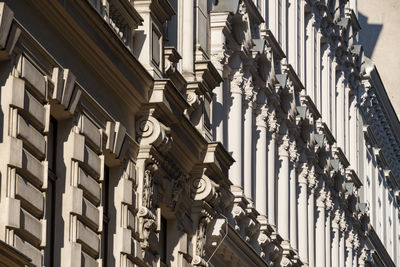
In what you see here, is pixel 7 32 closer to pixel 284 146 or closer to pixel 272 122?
pixel 272 122

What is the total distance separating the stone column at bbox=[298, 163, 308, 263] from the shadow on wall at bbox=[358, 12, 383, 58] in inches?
1638

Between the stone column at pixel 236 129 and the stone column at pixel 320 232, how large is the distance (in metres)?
12.1

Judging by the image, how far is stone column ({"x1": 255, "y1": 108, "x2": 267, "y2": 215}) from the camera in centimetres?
4301

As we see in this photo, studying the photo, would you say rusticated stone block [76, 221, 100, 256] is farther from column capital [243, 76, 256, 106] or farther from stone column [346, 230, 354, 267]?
stone column [346, 230, 354, 267]

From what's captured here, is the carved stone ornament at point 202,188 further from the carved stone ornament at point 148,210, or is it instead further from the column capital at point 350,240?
the column capital at point 350,240

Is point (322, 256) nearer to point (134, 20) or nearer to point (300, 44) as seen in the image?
point (300, 44)

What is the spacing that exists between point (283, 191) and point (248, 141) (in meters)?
4.73

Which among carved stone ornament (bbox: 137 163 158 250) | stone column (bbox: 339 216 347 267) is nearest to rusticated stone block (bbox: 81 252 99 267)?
carved stone ornament (bbox: 137 163 158 250)

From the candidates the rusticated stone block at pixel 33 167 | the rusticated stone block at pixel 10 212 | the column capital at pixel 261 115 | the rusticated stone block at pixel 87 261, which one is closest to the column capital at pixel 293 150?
the column capital at pixel 261 115

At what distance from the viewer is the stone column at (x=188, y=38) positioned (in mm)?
34281

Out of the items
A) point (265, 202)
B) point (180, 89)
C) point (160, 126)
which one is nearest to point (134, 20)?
point (160, 126)

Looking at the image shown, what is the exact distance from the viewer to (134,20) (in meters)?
29.3

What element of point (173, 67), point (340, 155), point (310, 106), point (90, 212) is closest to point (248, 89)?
point (310, 106)

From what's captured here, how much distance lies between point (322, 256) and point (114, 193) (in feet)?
82.0
